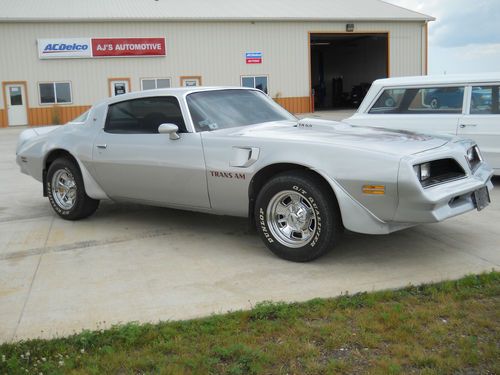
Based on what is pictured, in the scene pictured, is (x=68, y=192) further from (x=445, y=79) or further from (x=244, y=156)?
(x=445, y=79)

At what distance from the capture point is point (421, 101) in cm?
838

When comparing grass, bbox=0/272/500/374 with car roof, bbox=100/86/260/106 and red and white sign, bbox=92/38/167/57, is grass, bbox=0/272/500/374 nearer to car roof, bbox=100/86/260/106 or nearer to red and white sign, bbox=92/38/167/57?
car roof, bbox=100/86/260/106

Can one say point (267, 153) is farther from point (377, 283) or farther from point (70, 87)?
point (70, 87)

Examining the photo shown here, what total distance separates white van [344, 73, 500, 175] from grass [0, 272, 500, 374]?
4.42m

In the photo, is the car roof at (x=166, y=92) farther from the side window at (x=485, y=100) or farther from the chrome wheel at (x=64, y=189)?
the side window at (x=485, y=100)

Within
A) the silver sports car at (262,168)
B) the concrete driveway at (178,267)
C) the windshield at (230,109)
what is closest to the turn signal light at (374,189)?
the silver sports car at (262,168)

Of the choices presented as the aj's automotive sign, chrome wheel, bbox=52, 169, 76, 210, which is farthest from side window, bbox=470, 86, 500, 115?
the aj's automotive sign

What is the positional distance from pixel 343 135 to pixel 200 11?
88.3 feet

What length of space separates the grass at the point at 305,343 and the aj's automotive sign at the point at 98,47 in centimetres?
2704

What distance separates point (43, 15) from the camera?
28125 mm

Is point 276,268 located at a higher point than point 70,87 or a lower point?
lower

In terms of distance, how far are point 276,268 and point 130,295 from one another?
121 cm

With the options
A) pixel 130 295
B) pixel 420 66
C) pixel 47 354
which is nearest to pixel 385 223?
pixel 130 295

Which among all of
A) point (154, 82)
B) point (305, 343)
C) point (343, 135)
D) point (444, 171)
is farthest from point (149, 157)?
point (154, 82)
